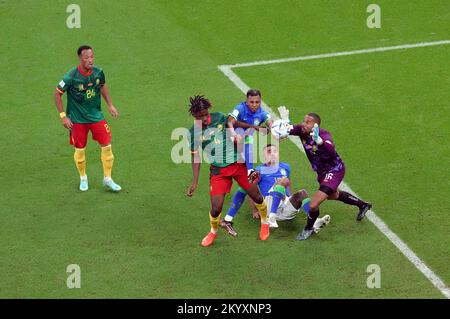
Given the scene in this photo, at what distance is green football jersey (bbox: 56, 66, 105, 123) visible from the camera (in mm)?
13328

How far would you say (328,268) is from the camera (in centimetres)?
1152

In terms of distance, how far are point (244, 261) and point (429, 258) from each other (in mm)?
2436

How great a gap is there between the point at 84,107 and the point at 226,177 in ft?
9.23

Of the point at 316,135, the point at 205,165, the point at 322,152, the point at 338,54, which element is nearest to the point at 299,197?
the point at 322,152

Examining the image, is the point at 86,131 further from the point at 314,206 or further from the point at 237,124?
the point at 314,206

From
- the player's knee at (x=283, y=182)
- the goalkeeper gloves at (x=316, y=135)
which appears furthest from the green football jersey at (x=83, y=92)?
the goalkeeper gloves at (x=316, y=135)

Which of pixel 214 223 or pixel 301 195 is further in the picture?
pixel 301 195

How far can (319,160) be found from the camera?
40.3 feet

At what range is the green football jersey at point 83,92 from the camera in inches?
525

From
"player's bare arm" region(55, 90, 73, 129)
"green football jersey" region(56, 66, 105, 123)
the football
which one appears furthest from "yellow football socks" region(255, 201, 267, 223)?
"player's bare arm" region(55, 90, 73, 129)

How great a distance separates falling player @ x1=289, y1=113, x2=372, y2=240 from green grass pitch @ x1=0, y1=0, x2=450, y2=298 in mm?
486

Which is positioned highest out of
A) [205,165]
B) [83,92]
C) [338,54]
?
[338,54]

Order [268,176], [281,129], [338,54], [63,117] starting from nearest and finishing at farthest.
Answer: [281,129]
[268,176]
[63,117]
[338,54]
